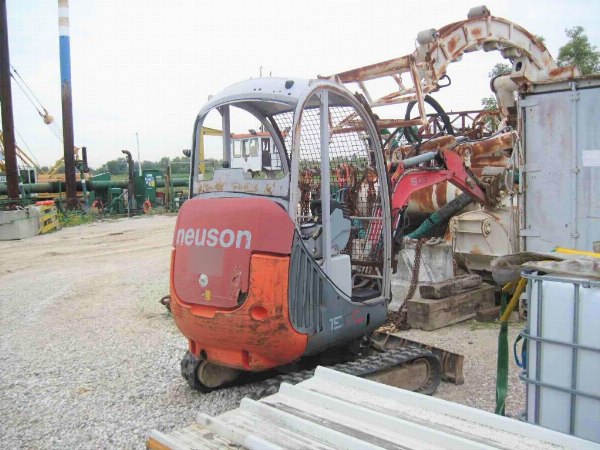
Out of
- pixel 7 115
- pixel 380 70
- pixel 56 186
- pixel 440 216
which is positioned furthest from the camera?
pixel 56 186

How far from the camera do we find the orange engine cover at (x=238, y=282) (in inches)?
154

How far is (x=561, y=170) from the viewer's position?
6.37m

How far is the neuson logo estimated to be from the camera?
3959 millimetres

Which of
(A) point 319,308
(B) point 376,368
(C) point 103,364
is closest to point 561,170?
(B) point 376,368

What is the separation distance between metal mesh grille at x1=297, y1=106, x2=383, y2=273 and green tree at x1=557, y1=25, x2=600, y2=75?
18450 mm

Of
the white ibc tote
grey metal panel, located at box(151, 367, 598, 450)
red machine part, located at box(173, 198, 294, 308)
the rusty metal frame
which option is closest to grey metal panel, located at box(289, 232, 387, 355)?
red machine part, located at box(173, 198, 294, 308)

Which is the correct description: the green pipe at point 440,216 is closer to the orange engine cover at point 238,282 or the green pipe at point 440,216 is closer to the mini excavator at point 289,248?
the mini excavator at point 289,248

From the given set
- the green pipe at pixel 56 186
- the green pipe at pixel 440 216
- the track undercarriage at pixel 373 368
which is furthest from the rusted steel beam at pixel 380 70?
the green pipe at pixel 56 186

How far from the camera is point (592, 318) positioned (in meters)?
2.37

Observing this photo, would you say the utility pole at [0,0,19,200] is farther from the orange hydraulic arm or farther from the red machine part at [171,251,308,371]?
the red machine part at [171,251,308,371]

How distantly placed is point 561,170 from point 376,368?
3434 millimetres

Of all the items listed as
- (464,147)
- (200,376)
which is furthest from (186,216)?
(464,147)

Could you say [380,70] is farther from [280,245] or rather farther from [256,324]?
[256,324]

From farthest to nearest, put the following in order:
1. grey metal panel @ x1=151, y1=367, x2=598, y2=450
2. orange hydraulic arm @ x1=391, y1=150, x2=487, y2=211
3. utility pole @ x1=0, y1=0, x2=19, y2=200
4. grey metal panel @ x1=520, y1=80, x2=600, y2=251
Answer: utility pole @ x1=0, y1=0, x2=19, y2=200
orange hydraulic arm @ x1=391, y1=150, x2=487, y2=211
grey metal panel @ x1=520, y1=80, x2=600, y2=251
grey metal panel @ x1=151, y1=367, x2=598, y2=450
